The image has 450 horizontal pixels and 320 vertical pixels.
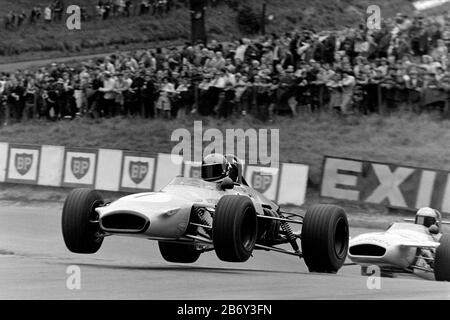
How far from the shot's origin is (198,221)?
12219mm

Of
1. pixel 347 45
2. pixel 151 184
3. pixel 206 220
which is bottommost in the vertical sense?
pixel 151 184

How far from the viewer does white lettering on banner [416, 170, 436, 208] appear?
2077cm

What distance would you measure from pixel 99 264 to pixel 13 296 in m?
3.61

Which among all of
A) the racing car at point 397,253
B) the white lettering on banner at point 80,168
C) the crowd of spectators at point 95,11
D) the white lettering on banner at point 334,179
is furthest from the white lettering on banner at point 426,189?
the crowd of spectators at point 95,11

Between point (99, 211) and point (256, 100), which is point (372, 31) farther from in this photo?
point (99, 211)

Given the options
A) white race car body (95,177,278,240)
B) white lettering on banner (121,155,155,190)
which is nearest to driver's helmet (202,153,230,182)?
white race car body (95,177,278,240)

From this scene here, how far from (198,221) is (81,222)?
4.73 ft

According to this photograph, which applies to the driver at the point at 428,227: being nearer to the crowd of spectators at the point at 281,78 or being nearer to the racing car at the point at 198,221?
the racing car at the point at 198,221

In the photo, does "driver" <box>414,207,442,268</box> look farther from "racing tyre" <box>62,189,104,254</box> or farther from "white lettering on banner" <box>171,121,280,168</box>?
"white lettering on banner" <box>171,121,280,168</box>

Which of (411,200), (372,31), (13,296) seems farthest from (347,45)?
(13,296)

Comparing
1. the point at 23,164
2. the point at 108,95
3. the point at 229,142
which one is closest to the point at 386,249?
the point at 229,142

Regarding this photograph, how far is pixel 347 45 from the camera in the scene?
23.5 meters

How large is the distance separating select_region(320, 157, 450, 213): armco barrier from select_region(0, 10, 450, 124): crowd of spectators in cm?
246

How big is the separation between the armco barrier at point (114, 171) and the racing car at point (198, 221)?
335 inches
